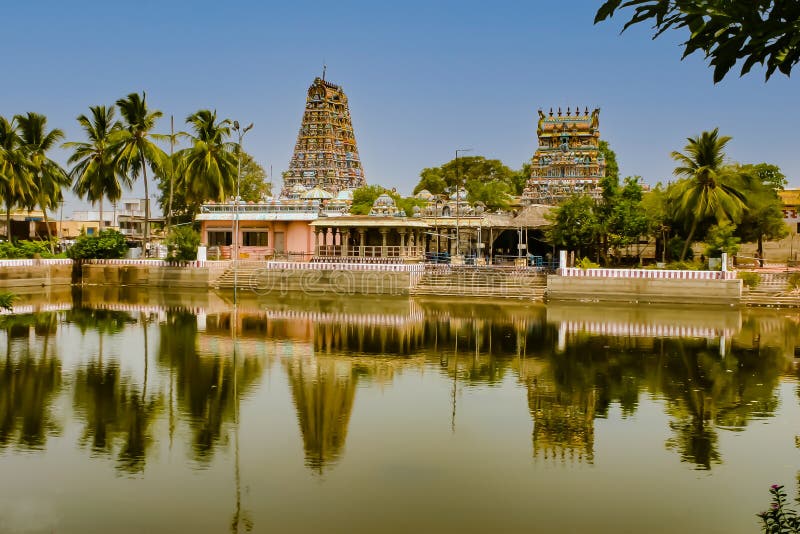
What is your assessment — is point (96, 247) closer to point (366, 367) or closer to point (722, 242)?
point (366, 367)

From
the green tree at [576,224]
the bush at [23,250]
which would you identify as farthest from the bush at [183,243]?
the green tree at [576,224]

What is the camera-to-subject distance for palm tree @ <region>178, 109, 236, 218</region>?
44.9m

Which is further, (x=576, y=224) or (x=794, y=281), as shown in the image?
(x=576, y=224)

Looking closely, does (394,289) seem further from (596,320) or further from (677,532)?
(677,532)

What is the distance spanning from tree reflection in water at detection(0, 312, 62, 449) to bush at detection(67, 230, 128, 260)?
18238 mm

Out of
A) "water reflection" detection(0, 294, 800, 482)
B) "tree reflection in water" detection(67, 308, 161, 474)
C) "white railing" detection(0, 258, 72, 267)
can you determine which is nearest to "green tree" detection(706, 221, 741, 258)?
"water reflection" detection(0, 294, 800, 482)

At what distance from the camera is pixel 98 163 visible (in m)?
43.7

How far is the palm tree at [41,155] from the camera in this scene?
44.3m

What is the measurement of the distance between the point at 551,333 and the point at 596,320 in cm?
400

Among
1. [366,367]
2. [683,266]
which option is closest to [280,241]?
[683,266]

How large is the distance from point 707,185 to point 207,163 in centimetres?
2738

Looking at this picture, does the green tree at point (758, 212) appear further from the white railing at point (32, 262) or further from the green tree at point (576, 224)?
the white railing at point (32, 262)

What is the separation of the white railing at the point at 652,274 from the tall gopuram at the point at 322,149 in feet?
115

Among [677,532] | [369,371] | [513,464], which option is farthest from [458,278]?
[677,532]
